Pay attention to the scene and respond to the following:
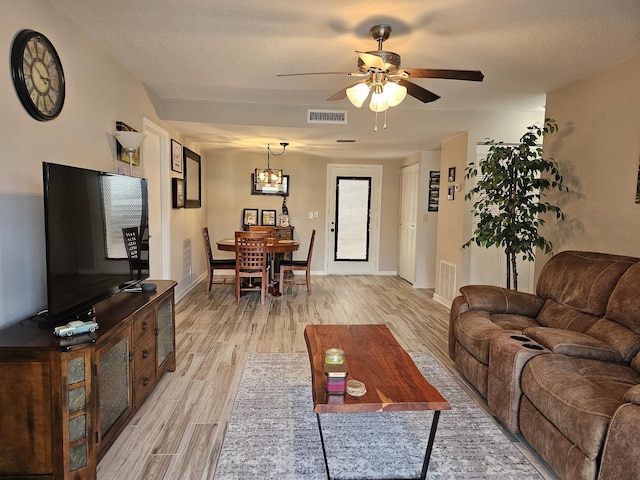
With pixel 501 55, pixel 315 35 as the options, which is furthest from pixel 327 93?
pixel 501 55

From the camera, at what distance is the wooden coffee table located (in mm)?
1649

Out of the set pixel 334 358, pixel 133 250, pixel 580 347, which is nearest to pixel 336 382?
pixel 334 358

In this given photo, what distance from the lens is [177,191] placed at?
15.8ft

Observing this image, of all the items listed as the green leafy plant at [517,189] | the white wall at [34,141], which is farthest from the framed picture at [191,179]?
the green leafy plant at [517,189]

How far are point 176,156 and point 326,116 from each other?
6.45ft

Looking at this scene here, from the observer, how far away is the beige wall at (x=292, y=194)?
22.9 feet

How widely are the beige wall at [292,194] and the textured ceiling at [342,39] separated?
3.01 m

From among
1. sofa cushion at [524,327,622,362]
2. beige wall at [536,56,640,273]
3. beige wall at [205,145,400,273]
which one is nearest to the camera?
sofa cushion at [524,327,622,362]

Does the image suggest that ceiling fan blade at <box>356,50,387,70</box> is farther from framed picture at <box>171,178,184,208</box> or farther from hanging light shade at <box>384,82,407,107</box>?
framed picture at <box>171,178,184,208</box>

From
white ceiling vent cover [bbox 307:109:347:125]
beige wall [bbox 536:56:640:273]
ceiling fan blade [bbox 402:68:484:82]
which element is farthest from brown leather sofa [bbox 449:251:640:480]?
white ceiling vent cover [bbox 307:109:347:125]

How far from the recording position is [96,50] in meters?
2.84

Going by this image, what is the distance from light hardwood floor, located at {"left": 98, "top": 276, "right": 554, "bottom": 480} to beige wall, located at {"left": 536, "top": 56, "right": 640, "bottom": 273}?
158 centimetres

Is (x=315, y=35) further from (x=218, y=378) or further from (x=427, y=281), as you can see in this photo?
(x=427, y=281)

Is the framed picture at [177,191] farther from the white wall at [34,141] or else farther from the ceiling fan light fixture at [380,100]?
the ceiling fan light fixture at [380,100]
